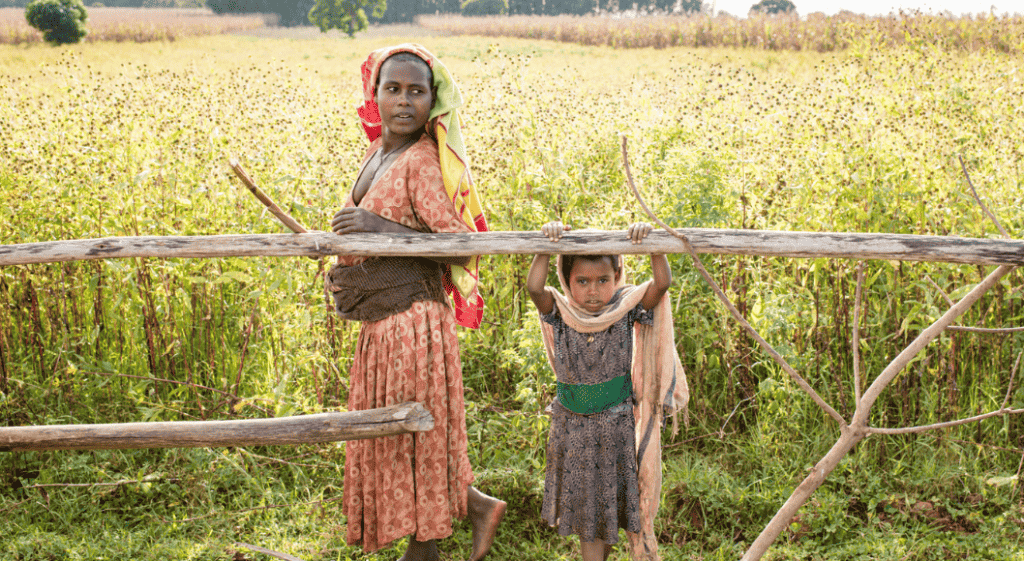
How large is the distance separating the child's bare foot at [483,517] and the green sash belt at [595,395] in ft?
1.71

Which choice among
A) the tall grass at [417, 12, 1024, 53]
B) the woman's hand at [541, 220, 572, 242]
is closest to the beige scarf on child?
the woman's hand at [541, 220, 572, 242]

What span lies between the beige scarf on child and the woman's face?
658 millimetres

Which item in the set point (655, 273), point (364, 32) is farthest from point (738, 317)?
point (364, 32)

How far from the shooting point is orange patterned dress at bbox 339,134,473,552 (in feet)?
8.34

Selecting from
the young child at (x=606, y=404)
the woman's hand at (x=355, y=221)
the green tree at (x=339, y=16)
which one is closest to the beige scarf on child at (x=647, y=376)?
the young child at (x=606, y=404)

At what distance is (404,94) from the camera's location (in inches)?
93.4

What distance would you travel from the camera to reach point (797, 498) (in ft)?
7.40

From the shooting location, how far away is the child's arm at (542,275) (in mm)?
2232

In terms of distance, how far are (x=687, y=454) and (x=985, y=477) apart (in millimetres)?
1318

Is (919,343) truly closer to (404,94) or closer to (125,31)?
(404,94)

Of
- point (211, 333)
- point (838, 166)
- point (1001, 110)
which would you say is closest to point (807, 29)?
point (1001, 110)

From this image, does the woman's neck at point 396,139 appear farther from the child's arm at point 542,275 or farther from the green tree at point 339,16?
the green tree at point 339,16

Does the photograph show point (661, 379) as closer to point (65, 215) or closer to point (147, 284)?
point (147, 284)

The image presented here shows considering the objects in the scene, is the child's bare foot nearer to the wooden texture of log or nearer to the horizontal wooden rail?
the wooden texture of log
